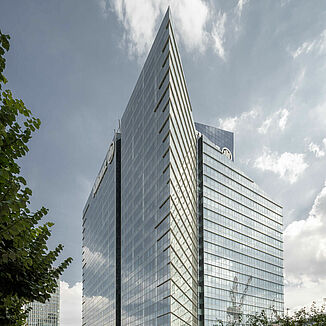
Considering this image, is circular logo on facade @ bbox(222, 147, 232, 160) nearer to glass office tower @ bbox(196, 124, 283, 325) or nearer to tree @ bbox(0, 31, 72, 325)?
glass office tower @ bbox(196, 124, 283, 325)

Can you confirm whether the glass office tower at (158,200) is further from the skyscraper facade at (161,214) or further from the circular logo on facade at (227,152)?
the circular logo on facade at (227,152)

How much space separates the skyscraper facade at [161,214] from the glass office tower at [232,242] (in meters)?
0.45

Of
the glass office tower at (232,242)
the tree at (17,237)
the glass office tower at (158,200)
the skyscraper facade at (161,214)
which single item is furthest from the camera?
the glass office tower at (232,242)

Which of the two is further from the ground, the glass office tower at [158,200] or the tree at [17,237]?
the glass office tower at [158,200]

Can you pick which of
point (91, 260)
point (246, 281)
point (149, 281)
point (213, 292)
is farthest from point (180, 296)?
point (91, 260)

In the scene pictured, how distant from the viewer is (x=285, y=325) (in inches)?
1501

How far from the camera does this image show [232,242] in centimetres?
10762

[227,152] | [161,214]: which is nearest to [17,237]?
[161,214]

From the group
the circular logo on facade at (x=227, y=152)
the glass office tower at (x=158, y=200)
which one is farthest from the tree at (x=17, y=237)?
the circular logo on facade at (x=227, y=152)

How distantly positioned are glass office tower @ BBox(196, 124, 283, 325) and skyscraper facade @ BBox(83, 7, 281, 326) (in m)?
0.45

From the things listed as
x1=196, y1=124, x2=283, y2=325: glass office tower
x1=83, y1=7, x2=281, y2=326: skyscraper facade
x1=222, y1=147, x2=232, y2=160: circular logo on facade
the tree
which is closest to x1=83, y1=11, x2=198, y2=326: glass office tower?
x1=83, y1=7, x2=281, y2=326: skyscraper facade

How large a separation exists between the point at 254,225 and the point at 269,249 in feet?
36.6

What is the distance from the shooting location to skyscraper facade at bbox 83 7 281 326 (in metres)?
70.8

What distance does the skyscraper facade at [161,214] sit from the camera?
2788 inches
